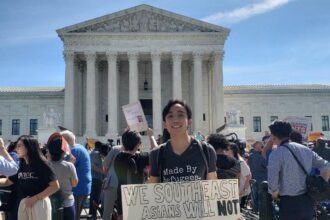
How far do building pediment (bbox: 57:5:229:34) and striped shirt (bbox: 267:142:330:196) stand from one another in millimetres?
44583

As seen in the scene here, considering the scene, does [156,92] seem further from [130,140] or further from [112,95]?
[130,140]

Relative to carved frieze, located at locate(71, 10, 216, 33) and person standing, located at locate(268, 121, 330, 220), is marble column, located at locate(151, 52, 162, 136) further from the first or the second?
person standing, located at locate(268, 121, 330, 220)

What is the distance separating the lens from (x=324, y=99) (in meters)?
59.7

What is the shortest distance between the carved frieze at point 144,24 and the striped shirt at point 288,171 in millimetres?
44820

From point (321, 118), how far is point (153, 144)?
5706 centimetres

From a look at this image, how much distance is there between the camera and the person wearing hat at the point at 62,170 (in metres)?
7.08

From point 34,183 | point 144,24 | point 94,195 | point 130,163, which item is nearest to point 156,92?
point 144,24

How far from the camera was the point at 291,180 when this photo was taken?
6.43 metres

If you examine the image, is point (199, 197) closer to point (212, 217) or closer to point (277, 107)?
point (212, 217)

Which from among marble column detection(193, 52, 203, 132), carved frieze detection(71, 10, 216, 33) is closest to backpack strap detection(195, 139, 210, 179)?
A: marble column detection(193, 52, 203, 132)

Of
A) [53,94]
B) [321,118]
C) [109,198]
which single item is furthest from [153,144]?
[321,118]

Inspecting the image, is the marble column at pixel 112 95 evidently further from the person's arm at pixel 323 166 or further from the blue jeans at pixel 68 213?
the person's arm at pixel 323 166

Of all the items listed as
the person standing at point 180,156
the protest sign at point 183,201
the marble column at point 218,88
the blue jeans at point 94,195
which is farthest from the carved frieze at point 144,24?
the protest sign at point 183,201

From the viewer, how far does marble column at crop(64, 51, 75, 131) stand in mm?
49031
